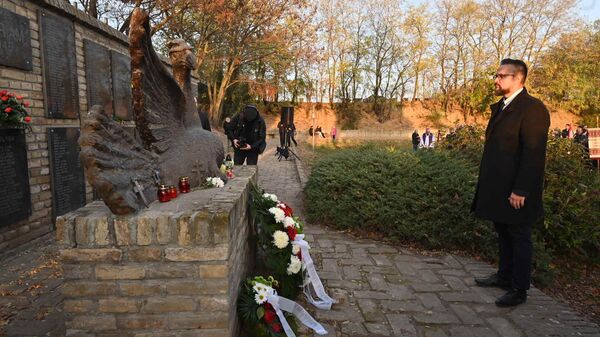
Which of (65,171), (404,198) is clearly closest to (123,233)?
(404,198)

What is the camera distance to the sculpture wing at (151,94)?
2.49 m

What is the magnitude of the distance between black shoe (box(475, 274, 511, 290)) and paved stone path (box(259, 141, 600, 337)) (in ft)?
0.20

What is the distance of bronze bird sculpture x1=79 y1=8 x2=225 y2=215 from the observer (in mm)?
2123

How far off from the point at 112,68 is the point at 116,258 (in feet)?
18.5

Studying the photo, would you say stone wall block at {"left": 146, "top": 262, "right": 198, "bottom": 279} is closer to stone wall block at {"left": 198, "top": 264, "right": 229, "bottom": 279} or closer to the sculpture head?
stone wall block at {"left": 198, "top": 264, "right": 229, "bottom": 279}

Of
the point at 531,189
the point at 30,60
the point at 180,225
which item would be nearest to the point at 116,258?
the point at 180,225

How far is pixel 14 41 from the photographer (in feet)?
14.6

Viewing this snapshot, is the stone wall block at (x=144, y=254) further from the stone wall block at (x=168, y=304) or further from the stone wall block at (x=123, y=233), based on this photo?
the stone wall block at (x=168, y=304)

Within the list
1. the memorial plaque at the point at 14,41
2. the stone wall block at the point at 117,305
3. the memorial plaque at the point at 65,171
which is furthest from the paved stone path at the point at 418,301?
the memorial plaque at the point at 14,41

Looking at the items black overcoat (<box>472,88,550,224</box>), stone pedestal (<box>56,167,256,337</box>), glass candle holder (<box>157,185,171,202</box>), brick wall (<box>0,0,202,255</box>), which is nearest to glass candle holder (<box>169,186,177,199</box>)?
glass candle holder (<box>157,185,171,202</box>)

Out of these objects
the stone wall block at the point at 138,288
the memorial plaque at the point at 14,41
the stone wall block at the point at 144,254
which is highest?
the memorial plaque at the point at 14,41

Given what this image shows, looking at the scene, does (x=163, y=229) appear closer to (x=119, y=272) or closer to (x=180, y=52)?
(x=119, y=272)

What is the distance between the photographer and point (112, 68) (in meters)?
6.66

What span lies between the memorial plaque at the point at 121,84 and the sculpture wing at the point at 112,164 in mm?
4832
